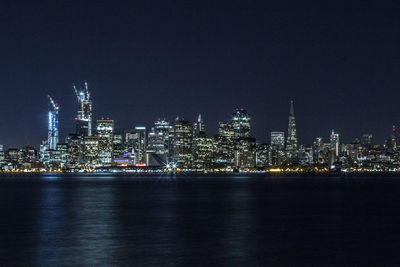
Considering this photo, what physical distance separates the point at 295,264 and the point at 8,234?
22498 mm

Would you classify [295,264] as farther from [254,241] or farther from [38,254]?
[38,254]

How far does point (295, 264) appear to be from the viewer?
31.1 m

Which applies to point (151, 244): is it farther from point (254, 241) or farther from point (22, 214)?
point (22, 214)

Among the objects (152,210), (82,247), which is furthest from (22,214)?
(82,247)

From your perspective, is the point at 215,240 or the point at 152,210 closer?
the point at 215,240

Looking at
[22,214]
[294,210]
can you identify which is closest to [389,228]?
[294,210]

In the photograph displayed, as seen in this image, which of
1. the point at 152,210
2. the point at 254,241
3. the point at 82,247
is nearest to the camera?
the point at 82,247

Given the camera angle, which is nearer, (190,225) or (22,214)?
(190,225)

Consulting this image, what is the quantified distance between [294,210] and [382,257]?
35143 mm

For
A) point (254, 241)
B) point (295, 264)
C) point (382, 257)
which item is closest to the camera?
point (295, 264)

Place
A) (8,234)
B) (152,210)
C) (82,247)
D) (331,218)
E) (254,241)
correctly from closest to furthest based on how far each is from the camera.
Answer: (82,247), (254,241), (8,234), (331,218), (152,210)

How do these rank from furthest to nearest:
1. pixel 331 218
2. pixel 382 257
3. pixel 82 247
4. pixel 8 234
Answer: pixel 331 218 → pixel 8 234 → pixel 82 247 → pixel 382 257

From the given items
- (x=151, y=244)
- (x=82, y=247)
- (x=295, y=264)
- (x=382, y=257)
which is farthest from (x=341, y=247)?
(x=82, y=247)

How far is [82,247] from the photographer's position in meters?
36.7
